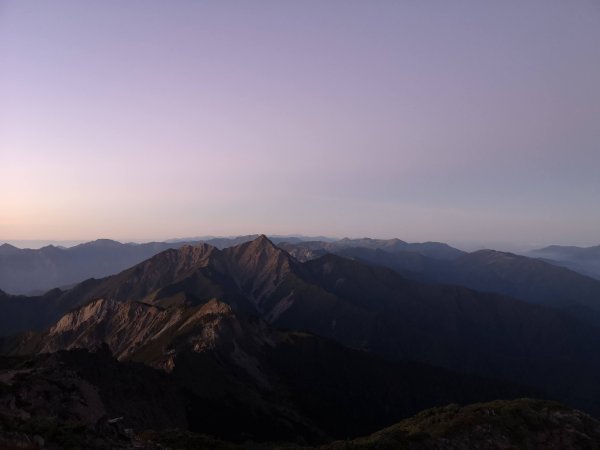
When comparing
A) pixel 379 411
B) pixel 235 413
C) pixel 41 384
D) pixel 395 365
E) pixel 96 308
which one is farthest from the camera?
pixel 96 308

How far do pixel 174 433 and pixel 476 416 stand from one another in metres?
30.7

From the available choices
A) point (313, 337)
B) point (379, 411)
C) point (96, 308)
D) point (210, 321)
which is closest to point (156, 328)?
point (210, 321)

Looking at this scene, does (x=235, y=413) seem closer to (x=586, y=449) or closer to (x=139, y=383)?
(x=139, y=383)

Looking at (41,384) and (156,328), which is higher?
(41,384)

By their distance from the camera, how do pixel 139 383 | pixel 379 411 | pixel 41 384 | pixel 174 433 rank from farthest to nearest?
pixel 379 411 < pixel 139 383 < pixel 41 384 < pixel 174 433

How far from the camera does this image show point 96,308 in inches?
7347

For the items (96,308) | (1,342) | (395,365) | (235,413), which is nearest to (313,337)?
(395,365)

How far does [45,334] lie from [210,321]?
76230mm

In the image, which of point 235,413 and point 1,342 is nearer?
point 235,413

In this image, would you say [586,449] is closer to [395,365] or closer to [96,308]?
[395,365]

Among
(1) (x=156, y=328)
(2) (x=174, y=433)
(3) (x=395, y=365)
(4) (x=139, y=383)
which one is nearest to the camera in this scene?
(2) (x=174, y=433)

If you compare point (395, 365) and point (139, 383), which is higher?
point (139, 383)

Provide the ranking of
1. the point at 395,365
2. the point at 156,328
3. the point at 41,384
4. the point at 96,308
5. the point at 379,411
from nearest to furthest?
the point at 41,384, the point at 379,411, the point at 156,328, the point at 395,365, the point at 96,308

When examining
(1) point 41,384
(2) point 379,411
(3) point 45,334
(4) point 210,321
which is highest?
(1) point 41,384
